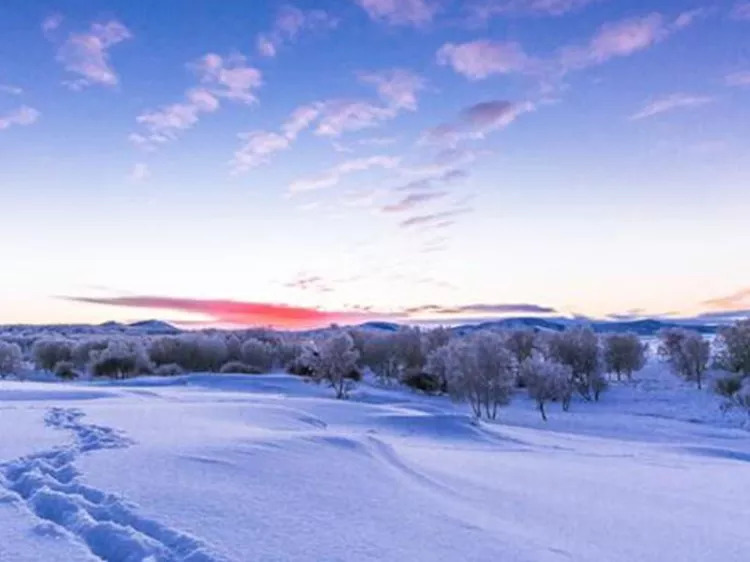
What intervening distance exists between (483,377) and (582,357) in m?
29.3

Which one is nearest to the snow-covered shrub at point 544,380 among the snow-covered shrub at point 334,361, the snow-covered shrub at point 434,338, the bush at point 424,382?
the bush at point 424,382

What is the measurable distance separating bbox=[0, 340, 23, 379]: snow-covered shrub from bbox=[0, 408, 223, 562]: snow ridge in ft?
263

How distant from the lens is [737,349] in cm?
6794

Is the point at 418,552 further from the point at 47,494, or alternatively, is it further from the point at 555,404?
the point at 555,404

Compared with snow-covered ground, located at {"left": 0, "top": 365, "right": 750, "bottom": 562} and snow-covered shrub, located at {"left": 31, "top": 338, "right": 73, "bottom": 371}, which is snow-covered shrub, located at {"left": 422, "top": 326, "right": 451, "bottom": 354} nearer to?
snow-covered shrub, located at {"left": 31, "top": 338, "right": 73, "bottom": 371}

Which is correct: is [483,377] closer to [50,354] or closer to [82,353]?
[82,353]

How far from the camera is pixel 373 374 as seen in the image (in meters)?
102

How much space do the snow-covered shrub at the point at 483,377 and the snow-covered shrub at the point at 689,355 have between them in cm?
3488

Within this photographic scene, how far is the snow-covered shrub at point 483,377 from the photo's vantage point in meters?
57.2

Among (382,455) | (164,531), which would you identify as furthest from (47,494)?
(382,455)

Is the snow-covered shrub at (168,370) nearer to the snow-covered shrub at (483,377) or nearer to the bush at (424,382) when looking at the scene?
the bush at (424,382)

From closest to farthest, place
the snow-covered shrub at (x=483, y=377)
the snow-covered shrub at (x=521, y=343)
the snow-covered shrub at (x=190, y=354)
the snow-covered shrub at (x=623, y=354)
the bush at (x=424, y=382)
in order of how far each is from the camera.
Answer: the snow-covered shrub at (x=483, y=377) → the bush at (x=424, y=382) → the snow-covered shrub at (x=623, y=354) → the snow-covered shrub at (x=190, y=354) → the snow-covered shrub at (x=521, y=343)

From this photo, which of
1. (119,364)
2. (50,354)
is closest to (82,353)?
(50,354)

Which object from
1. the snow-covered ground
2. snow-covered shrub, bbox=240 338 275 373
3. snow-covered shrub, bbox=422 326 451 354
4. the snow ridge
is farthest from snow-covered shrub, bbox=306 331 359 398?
the snow ridge
